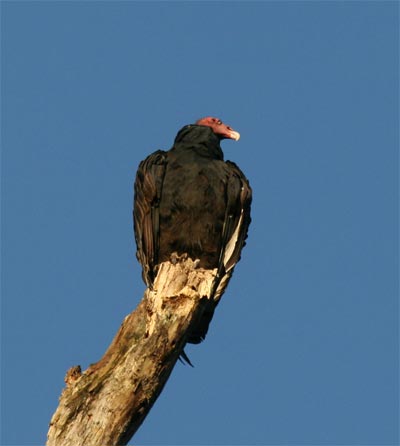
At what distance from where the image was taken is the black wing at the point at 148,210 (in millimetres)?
7875

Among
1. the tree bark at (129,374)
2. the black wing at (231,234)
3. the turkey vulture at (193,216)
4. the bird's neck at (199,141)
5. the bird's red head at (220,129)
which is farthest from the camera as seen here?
the bird's red head at (220,129)

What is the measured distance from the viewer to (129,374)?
21.6ft

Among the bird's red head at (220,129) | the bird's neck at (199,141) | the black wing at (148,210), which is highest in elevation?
the bird's red head at (220,129)

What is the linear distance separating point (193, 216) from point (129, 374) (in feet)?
5.75

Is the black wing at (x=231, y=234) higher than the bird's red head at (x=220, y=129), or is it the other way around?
the bird's red head at (x=220, y=129)

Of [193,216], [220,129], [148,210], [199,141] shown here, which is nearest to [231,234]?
[193,216]

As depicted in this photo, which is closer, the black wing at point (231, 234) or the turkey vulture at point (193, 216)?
the black wing at point (231, 234)

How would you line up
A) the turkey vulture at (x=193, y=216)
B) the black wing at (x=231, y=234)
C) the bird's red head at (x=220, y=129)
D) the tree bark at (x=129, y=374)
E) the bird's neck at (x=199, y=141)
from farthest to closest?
the bird's red head at (x=220, y=129)
the bird's neck at (x=199, y=141)
the turkey vulture at (x=193, y=216)
the black wing at (x=231, y=234)
the tree bark at (x=129, y=374)

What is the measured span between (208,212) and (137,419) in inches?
79.0

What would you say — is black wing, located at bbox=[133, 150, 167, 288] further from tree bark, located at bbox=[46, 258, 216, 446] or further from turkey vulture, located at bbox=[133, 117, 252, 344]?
tree bark, located at bbox=[46, 258, 216, 446]

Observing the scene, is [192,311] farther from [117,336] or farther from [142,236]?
[142,236]

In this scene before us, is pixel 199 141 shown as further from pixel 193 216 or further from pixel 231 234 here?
pixel 231 234

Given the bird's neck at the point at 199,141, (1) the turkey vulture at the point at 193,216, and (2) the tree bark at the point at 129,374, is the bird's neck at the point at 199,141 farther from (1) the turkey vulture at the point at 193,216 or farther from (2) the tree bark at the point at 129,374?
(2) the tree bark at the point at 129,374

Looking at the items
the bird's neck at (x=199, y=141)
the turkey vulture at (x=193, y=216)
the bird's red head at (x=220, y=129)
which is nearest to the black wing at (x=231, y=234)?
the turkey vulture at (x=193, y=216)
